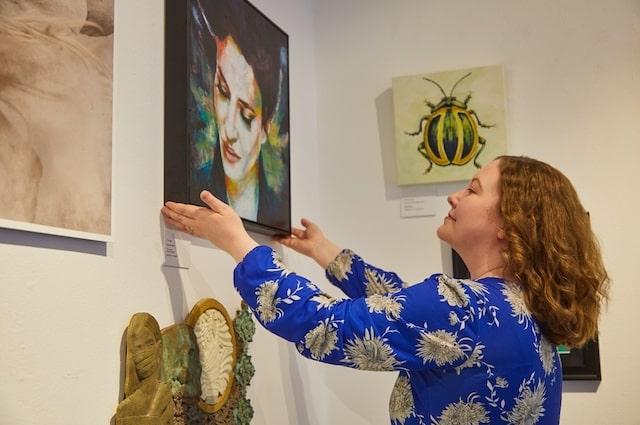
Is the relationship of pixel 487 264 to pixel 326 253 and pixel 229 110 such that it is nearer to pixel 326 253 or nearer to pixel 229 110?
pixel 326 253

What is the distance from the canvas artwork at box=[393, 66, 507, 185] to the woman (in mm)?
668

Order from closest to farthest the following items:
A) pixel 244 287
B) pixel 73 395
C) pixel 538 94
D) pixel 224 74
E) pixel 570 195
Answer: pixel 73 395, pixel 244 287, pixel 570 195, pixel 224 74, pixel 538 94

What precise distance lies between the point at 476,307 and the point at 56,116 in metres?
0.74

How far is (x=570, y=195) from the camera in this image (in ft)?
4.69

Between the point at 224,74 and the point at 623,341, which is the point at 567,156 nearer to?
the point at 623,341

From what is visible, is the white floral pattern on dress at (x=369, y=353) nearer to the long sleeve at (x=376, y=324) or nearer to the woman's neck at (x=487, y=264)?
the long sleeve at (x=376, y=324)

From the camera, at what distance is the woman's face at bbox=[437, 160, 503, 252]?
56.6 inches

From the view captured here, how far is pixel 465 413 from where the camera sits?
1300mm

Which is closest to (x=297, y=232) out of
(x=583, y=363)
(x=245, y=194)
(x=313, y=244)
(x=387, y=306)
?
(x=313, y=244)

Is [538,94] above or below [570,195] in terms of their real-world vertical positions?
above

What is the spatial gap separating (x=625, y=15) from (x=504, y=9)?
0.33 meters

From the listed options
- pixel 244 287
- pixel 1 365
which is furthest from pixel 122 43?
pixel 1 365

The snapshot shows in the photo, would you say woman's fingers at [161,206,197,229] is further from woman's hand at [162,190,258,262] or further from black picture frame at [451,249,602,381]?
black picture frame at [451,249,602,381]

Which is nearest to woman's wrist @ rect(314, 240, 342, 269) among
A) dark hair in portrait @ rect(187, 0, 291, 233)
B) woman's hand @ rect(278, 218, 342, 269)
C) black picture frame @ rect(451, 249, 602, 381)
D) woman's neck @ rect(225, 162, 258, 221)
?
woman's hand @ rect(278, 218, 342, 269)
